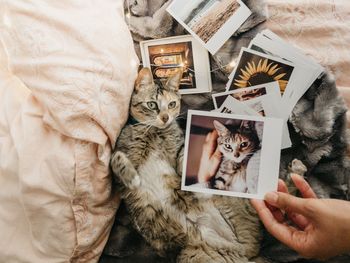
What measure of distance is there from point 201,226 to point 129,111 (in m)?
0.45

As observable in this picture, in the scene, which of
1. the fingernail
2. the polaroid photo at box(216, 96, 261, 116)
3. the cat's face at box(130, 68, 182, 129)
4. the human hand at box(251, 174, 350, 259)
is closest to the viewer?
the human hand at box(251, 174, 350, 259)

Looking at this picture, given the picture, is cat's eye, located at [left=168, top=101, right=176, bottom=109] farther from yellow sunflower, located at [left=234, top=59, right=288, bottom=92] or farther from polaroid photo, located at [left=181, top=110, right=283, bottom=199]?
yellow sunflower, located at [left=234, top=59, right=288, bottom=92]

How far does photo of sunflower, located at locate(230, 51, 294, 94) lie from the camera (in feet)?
4.14

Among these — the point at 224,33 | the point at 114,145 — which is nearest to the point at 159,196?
the point at 114,145

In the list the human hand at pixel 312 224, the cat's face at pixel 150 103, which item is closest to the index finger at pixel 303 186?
the human hand at pixel 312 224

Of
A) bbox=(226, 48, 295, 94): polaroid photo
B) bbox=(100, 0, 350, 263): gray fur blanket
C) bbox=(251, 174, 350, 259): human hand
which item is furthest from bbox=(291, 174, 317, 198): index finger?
bbox=(226, 48, 295, 94): polaroid photo

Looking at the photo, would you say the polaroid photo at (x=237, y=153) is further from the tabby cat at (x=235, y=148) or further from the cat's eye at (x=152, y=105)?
the cat's eye at (x=152, y=105)

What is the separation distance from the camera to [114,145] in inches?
44.6

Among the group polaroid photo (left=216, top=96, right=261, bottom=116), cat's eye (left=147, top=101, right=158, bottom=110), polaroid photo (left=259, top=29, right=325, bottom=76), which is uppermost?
polaroid photo (left=259, top=29, right=325, bottom=76)

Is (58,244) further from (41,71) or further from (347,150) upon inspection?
(347,150)

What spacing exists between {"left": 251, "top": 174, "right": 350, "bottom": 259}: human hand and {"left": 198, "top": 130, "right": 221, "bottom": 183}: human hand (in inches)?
8.4

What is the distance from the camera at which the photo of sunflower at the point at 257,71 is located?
49.6 inches

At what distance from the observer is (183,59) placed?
4.31 feet

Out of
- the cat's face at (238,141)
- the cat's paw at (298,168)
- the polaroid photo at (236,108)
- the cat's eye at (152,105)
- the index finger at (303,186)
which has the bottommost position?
the index finger at (303,186)
